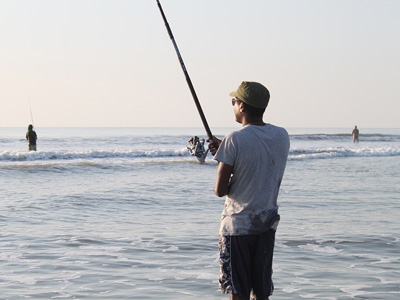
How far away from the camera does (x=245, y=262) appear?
348cm

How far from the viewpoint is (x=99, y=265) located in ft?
20.3

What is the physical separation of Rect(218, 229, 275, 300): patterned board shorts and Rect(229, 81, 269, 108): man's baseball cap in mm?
747

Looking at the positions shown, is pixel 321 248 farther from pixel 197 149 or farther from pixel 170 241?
pixel 197 149

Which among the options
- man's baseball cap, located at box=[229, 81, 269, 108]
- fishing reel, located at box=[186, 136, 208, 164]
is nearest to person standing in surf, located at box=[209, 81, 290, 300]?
man's baseball cap, located at box=[229, 81, 269, 108]

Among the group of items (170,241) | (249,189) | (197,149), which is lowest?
(170,241)

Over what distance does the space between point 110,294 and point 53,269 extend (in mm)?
1100

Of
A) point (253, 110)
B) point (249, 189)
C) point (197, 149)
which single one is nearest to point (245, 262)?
point (249, 189)

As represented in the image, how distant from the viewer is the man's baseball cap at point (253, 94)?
11.2ft

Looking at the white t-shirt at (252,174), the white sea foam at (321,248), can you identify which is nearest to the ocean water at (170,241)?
the white sea foam at (321,248)

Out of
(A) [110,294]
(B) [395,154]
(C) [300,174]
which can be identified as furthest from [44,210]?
(B) [395,154]

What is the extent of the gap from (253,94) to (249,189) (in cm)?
54

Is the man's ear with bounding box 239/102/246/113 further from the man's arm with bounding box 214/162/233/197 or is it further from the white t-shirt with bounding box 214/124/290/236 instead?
the man's arm with bounding box 214/162/233/197

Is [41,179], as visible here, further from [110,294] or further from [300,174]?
[110,294]

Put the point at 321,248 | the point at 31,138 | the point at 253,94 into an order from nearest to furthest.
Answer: the point at 253,94
the point at 321,248
the point at 31,138
